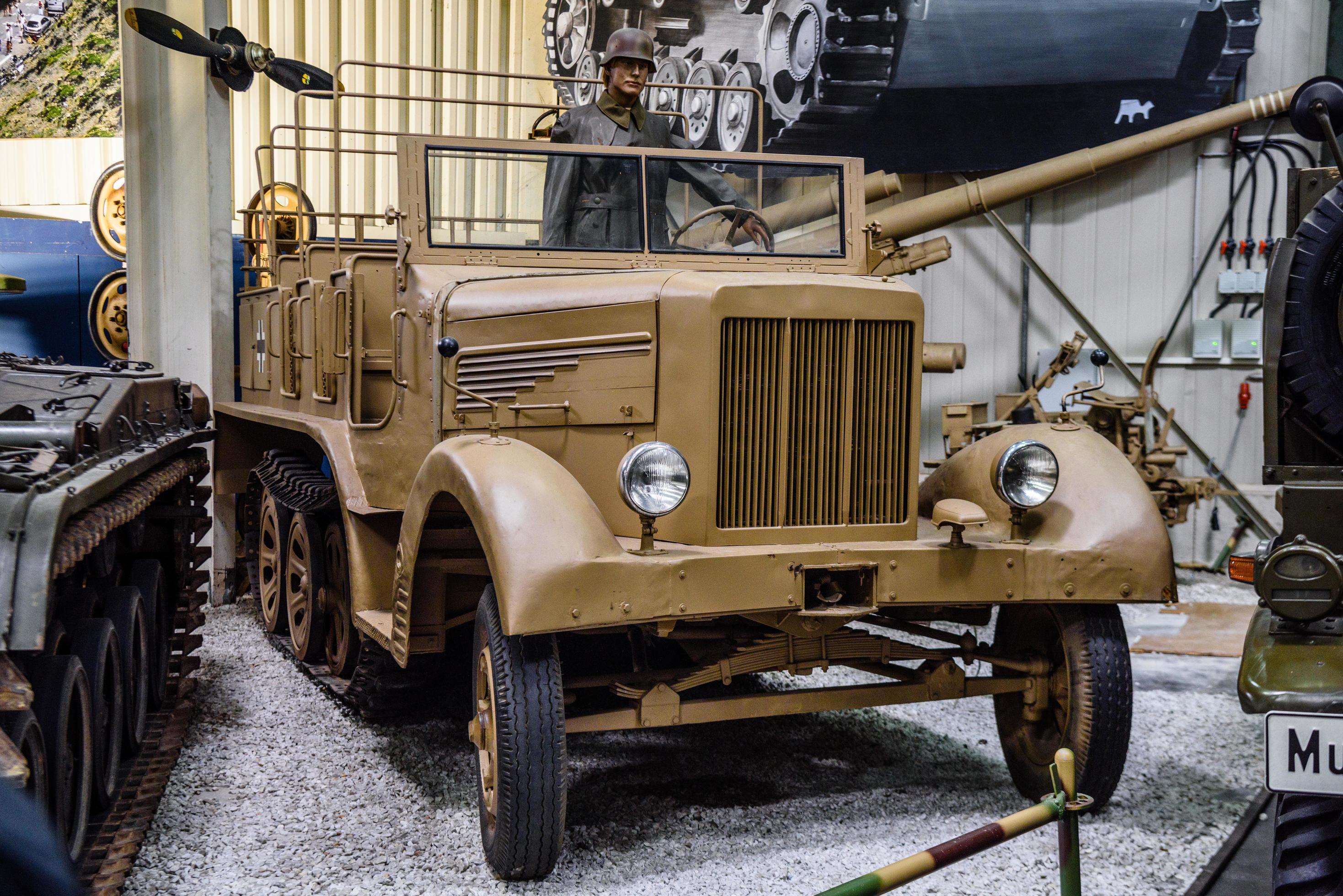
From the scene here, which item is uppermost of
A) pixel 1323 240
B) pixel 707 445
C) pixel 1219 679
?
pixel 1323 240

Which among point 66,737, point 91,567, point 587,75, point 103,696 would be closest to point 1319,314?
point 66,737

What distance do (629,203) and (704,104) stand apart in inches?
208

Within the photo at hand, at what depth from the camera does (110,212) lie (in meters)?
8.12

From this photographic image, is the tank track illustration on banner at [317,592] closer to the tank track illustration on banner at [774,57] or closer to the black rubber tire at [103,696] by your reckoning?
the black rubber tire at [103,696]

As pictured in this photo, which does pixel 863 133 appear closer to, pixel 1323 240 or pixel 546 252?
pixel 546 252

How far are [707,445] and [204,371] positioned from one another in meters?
4.38

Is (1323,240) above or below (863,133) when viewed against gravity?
below

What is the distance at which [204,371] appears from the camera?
6.79 m

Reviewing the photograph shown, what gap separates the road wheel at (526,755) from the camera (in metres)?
3.09

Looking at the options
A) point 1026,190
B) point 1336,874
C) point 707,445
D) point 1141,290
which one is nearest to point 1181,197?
point 1141,290

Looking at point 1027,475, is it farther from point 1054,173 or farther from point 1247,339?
point 1247,339

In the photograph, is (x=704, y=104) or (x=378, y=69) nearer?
(x=704, y=104)

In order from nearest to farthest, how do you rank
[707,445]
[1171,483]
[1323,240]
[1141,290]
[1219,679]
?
[1323,240]
[707,445]
[1219,679]
[1171,483]
[1141,290]

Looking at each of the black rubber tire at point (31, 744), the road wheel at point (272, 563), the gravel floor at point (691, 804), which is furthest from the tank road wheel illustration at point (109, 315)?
the black rubber tire at point (31, 744)
